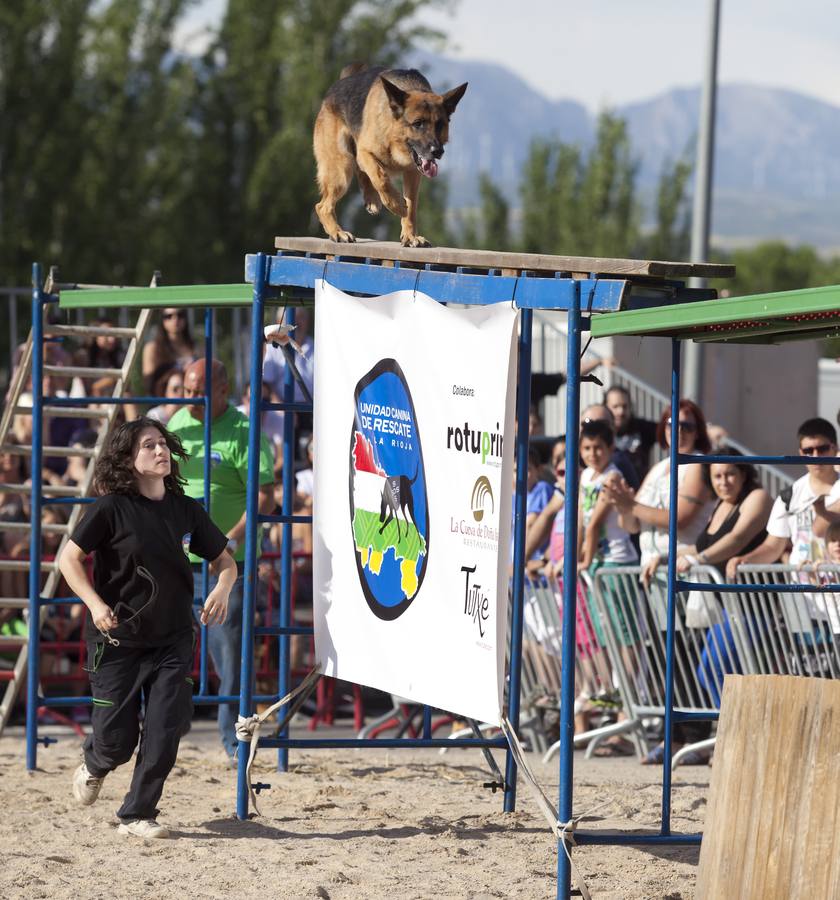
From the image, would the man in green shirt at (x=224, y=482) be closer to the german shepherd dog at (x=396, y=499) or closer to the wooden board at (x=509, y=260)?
the wooden board at (x=509, y=260)

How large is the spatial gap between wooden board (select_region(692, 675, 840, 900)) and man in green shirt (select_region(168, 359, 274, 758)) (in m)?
4.21

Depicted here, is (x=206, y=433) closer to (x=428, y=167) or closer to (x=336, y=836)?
(x=428, y=167)

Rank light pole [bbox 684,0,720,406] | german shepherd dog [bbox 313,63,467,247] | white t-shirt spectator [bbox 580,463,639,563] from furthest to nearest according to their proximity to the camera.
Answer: light pole [bbox 684,0,720,406]
white t-shirt spectator [bbox 580,463,639,563]
german shepherd dog [bbox 313,63,467,247]

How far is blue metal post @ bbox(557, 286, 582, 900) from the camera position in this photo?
19.5ft

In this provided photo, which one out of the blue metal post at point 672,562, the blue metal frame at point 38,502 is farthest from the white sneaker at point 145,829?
the blue metal post at point 672,562

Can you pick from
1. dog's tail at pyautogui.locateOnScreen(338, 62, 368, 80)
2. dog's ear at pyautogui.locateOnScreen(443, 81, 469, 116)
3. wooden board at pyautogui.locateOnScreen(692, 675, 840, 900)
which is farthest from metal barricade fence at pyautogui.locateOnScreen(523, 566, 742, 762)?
wooden board at pyautogui.locateOnScreen(692, 675, 840, 900)

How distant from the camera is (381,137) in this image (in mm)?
7609

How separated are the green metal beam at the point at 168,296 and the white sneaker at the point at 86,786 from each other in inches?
92.6

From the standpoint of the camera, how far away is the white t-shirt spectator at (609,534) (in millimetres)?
10227

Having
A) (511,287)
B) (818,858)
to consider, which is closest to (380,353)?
(511,287)

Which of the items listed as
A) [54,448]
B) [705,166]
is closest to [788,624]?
[54,448]

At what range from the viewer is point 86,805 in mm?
7820

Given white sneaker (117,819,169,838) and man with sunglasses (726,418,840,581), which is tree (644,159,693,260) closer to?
man with sunglasses (726,418,840,581)

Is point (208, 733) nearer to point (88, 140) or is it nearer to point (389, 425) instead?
point (389, 425)
